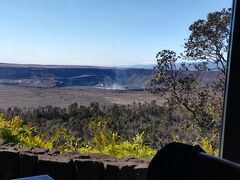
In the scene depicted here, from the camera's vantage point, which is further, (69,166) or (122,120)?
(122,120)

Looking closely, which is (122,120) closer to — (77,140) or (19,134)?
(77,140)

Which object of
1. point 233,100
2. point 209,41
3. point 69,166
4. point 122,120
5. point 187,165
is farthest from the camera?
point 122,120

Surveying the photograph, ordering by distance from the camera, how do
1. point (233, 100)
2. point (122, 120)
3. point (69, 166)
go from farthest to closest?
point (122, 120), point (69, 166), point (233, 100)

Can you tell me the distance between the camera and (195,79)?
11.4 feet

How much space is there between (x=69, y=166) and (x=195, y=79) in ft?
4.10

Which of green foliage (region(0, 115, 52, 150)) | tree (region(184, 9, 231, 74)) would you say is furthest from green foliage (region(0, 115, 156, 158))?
tree (region(184, 9, 231, 74))

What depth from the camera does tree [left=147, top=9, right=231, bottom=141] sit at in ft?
11.1

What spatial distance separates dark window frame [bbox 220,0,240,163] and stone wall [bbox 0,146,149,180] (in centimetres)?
57

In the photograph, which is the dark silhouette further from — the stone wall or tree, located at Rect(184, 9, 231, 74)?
tree, located at Rect(184, 9, 231, 74)

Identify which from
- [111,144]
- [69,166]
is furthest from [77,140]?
[69,166]

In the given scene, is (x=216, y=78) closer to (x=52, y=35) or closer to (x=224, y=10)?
(x=224, y=10)

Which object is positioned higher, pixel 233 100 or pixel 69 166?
pixel 233 100

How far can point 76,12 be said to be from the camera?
12.1ft

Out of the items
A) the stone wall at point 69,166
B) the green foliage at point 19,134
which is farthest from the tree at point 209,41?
the green foliage at point 19,134
